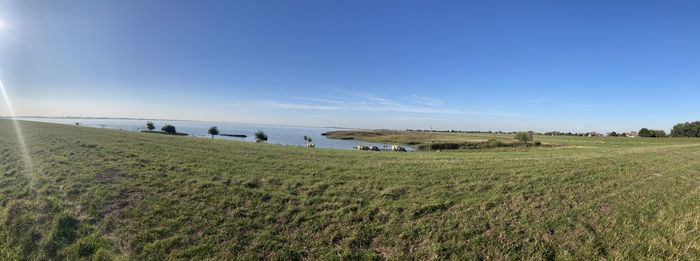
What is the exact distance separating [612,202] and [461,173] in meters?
4.40

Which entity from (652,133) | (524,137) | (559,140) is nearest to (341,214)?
(524,137)

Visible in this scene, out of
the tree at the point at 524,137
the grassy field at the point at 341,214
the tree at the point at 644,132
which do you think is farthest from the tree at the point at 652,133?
the grassy field at the point at 341,214

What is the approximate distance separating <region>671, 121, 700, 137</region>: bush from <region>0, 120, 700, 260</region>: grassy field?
9446 centimetres

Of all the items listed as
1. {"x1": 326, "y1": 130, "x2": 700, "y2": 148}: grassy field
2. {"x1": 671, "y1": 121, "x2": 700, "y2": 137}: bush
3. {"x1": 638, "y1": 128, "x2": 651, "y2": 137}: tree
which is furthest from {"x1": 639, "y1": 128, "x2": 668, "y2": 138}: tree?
{"x1": 326, "y1": 130, "x2": 700, "y2": 148}: grassy field

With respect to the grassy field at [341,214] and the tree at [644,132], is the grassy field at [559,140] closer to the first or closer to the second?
the tree at [644,132]

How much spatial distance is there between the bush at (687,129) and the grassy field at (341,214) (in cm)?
9446

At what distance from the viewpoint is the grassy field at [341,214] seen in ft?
18.5

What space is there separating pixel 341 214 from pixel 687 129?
361 ft

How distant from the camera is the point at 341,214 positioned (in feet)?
23.6

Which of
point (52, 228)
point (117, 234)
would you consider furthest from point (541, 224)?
point (52, 228)

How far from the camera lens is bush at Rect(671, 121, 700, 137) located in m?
77.1

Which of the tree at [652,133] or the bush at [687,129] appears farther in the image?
the tree at [652,133]

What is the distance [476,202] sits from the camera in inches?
311

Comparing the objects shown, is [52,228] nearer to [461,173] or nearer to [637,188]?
[461,173]
